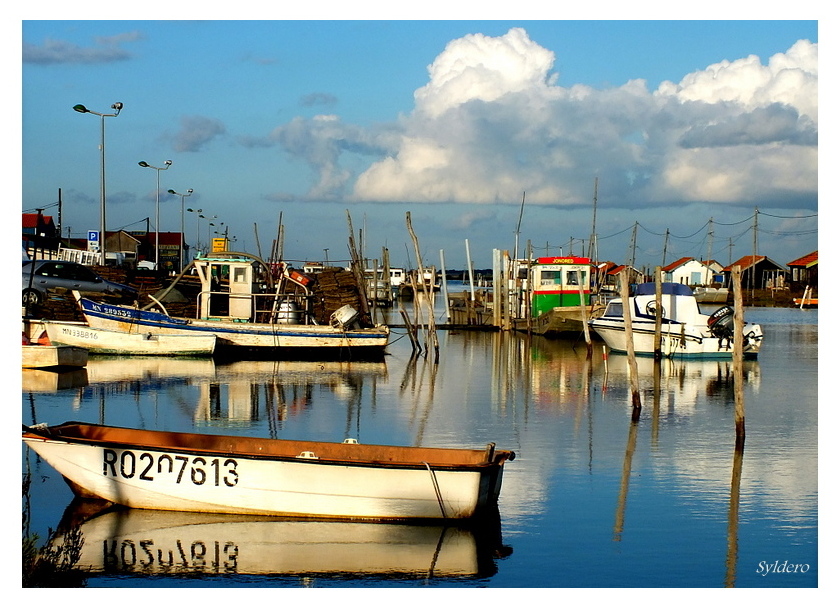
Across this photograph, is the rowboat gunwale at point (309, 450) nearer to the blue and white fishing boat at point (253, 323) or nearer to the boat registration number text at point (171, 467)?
the boat registration number text at point (171, 467)

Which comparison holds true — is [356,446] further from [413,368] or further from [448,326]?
[448,326]

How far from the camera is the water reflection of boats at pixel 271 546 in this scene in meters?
9.97

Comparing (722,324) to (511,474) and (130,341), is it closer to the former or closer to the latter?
(130,341)

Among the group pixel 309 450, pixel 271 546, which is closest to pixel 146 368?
pixel 309 450

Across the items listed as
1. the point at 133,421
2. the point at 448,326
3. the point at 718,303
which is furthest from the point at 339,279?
the point at 718,303

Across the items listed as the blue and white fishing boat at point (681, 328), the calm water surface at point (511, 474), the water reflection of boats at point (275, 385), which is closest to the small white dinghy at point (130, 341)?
the calm water surface at point (511, 474)

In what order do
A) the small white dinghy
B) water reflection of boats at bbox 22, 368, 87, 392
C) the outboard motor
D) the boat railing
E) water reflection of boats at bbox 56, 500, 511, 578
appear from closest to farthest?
water reflection of boats at bbox 56, 500, 511, 578 < water reflection of boats at bbox 22, 368, 87, 392 < the small white dinghy < the boat railing < the outboard motor

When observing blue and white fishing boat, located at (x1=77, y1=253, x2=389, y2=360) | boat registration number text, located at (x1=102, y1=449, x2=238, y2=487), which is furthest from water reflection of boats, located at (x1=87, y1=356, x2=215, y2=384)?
boat registration number text, located at (x1=102, y1=449, x2=238, y2=487)

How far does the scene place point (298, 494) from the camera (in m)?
11.1

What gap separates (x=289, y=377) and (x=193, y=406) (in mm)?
5653

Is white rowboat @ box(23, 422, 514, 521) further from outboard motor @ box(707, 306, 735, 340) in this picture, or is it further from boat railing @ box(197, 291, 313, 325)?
outboard motor @ box(707, 306, 735, 340)

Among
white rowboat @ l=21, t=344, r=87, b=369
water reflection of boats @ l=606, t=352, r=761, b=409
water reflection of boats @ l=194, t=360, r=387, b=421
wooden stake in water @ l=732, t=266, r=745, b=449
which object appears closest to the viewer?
wooden stake in water @ l=732, t=266, r=745, b=449

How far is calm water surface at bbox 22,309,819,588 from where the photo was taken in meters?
9.99

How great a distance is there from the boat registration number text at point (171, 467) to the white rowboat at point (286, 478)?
0.01 m
